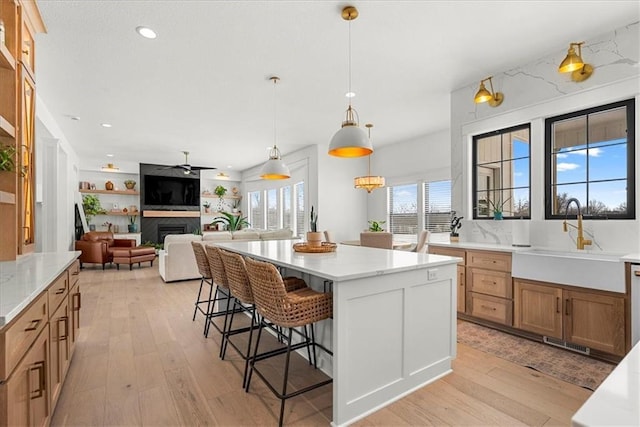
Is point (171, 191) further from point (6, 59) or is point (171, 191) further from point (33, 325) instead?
point (33, 325)

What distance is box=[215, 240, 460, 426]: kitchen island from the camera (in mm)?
1852

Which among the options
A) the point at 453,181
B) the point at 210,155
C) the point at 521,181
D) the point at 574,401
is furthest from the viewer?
the point at 210,155

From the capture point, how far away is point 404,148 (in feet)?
22.6

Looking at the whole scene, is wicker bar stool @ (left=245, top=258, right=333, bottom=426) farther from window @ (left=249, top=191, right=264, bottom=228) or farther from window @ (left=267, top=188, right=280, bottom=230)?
window @ (left=249, top=191, right=264, bottom=228)

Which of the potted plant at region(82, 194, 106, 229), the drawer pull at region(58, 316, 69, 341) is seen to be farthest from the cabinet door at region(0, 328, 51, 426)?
the potted plant at region(82, 194, 106, 229)

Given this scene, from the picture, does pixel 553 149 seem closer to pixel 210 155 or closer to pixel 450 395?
pixel 450 395

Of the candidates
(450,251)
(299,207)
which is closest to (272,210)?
(299,207)

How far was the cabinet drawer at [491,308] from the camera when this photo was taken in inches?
127

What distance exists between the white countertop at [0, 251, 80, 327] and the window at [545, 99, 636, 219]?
417cm

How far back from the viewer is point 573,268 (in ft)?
8.98

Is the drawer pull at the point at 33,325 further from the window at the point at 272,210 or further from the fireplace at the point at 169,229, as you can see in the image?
the fireplace at the point at 169,229

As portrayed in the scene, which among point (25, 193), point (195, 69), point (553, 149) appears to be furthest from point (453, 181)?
point (25, 193)

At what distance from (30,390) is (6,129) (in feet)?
5.45

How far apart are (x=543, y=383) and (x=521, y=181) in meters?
2.25
